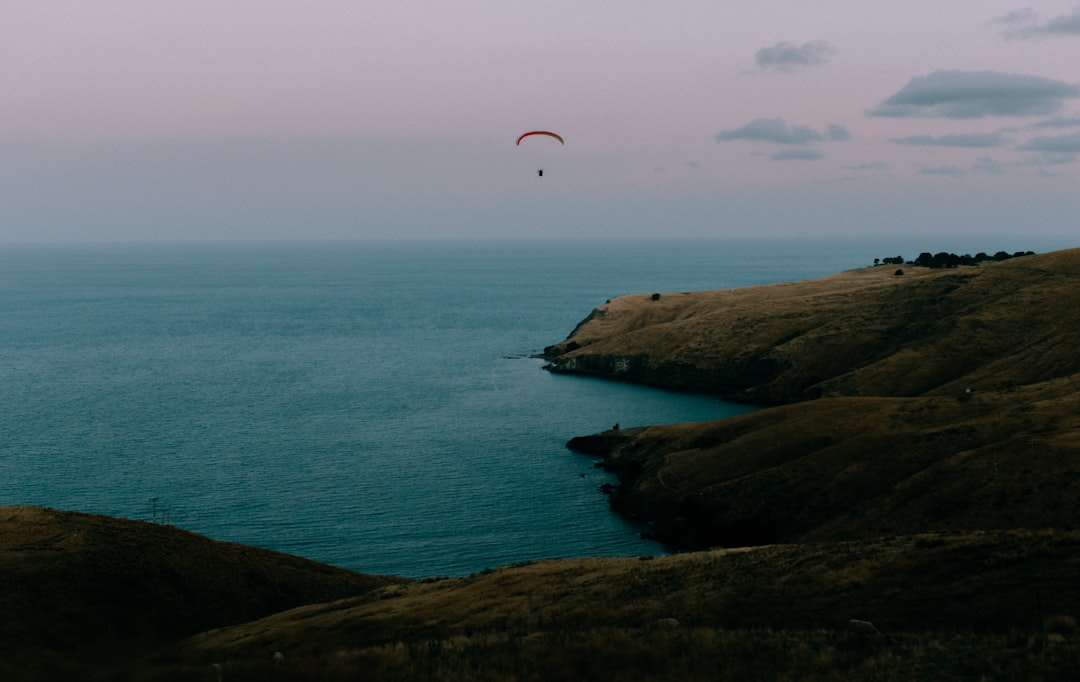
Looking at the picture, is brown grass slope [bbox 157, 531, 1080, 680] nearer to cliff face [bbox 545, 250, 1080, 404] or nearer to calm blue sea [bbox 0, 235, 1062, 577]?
calm blue sea [bbox 0, 235, 1062, 577]

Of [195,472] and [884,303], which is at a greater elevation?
[884,303]

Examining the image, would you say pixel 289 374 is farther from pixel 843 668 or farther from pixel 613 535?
pixel 843 668

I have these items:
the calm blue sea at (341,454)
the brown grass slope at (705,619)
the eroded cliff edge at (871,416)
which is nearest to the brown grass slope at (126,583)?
the brown grass slope at (705,619)

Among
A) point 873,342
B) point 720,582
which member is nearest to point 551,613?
point 720,582

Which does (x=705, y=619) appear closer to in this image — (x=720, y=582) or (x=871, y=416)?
(x=720, y=582)

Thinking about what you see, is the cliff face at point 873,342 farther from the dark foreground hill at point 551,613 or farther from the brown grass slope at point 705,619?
the dark foreground hill at point 551,613

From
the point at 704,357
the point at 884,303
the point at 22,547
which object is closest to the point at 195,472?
the point at 22,547
